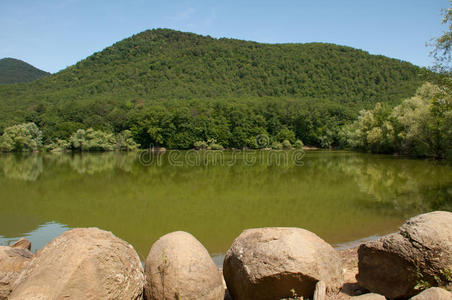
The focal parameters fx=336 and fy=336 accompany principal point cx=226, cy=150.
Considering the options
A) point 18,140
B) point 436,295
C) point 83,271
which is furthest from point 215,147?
→ point 436,295

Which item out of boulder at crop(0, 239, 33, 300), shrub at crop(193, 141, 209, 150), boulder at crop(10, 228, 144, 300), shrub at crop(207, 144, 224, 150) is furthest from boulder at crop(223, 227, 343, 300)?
shrub at crop(207, 144, 224, 150)

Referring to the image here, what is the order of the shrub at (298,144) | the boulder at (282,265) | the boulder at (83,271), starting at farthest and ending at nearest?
the shrub at (298,144)
the boulder at (282,265)
the boulder at (83,271)

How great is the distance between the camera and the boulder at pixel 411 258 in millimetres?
5070

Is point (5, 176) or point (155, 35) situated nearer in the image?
point (5, 176)

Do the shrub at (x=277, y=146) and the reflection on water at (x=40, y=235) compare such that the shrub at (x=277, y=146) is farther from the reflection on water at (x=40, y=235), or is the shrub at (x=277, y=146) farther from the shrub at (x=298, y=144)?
the reflection on water at (x=40, y=235)

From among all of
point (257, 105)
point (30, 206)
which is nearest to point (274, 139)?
point (257, 105)

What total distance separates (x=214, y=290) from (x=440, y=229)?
368cm

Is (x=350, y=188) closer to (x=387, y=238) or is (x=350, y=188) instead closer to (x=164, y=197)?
(x=164, y=197)

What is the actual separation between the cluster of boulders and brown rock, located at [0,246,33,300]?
2cm

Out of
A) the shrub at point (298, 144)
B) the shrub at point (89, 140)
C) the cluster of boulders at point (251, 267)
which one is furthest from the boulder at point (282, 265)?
the shrub at point (298, 144)

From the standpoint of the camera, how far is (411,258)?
5191mm

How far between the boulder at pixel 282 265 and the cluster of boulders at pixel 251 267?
15mm

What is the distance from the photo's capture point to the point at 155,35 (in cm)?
17188

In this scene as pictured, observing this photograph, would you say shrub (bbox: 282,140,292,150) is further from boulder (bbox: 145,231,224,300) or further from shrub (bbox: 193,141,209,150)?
boulder (bbox: 145,231,224,300)
